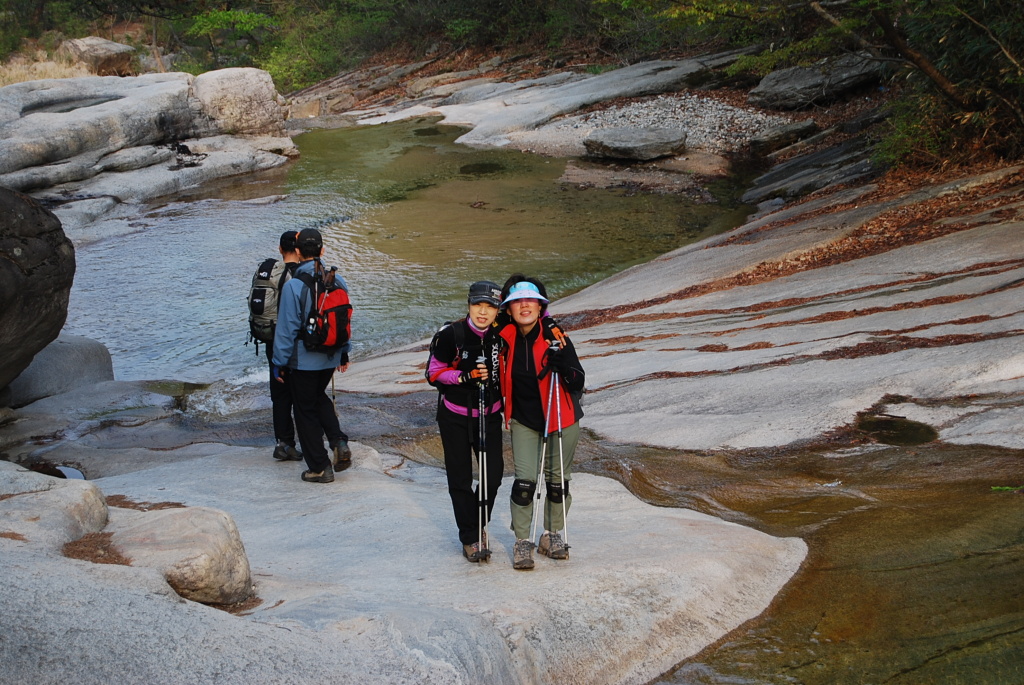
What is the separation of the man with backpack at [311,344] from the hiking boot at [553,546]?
2325mm

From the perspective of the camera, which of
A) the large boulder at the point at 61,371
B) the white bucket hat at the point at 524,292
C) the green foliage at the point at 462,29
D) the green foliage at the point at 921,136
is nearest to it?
the white bucket hat at the point at 524,292

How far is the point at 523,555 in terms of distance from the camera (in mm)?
4520

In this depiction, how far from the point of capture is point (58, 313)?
856 centimetres

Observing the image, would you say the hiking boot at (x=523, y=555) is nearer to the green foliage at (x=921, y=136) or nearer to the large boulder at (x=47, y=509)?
the large boulder at (x=47, y=509)

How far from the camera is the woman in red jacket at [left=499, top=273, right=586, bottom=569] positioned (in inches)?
174

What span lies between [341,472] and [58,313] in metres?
3.68

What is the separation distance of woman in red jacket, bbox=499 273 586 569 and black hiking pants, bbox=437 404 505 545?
161mm

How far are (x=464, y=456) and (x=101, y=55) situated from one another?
37.8 meters

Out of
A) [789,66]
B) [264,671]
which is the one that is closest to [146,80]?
[789,66]

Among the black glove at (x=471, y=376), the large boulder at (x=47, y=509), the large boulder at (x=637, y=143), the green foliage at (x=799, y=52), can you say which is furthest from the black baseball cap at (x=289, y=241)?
the large boulder at (x=637, y=143)

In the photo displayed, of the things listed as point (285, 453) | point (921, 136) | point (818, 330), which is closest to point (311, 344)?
point (285, 453)

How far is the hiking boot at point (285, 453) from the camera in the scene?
7.21 m

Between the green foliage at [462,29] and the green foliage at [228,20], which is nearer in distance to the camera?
the green foliage at [462,29]

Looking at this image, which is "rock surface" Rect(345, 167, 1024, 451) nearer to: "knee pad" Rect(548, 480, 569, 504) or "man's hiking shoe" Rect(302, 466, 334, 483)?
"man's hiking shoe" Rect(302, 466, 334, 483)
